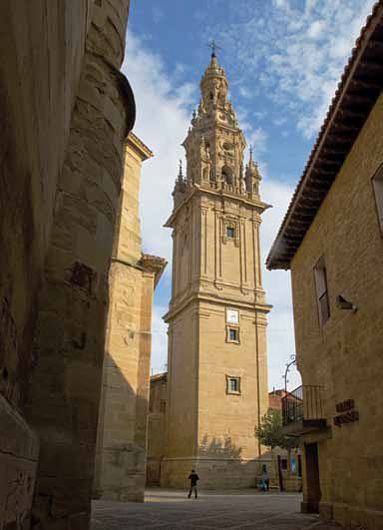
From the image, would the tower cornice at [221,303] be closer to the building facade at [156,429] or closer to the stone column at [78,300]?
the building facade at [156,429]

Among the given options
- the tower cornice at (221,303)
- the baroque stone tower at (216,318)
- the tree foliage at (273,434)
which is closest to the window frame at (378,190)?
the tree foliage at (273,434)

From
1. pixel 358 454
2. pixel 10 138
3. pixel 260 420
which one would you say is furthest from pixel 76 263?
pixel 260 420

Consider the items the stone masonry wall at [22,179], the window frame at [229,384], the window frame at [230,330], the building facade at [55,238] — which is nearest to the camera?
the stone masonry wall at [22,179]

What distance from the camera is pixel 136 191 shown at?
607 inches

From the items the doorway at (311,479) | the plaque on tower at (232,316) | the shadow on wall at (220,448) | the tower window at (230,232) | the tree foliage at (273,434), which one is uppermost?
the tower window at (230,232)

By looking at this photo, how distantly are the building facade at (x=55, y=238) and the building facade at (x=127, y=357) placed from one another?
8024mm

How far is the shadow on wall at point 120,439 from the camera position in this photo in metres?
11.3

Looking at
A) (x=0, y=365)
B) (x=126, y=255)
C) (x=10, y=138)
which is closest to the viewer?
(x=10, y=138)

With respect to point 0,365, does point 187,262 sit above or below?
above

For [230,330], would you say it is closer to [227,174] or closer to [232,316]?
[232,316]

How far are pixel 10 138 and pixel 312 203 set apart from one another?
10138 millimetres

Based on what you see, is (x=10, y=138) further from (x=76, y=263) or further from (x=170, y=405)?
(x=170, y=405)

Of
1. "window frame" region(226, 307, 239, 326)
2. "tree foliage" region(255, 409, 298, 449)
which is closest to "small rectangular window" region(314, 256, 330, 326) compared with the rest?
"tree foliage" region(255, 409, 298, 449)

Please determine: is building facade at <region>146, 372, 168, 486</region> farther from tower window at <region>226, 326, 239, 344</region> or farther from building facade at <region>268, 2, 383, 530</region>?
building facade at <region>268, 2, 383, 530</region>
